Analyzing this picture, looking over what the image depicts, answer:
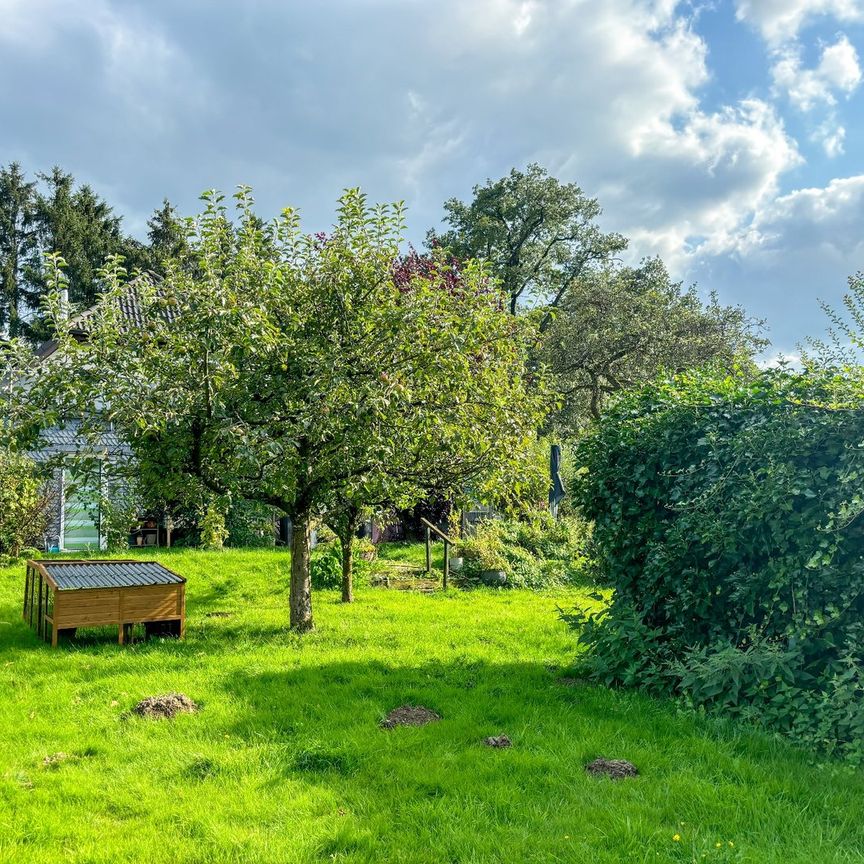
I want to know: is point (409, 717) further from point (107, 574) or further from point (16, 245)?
point (16, 245)

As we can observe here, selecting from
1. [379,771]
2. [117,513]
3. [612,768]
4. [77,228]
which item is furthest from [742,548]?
[77,228]

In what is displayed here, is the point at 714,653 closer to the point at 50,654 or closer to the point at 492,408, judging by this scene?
the point at 492,408

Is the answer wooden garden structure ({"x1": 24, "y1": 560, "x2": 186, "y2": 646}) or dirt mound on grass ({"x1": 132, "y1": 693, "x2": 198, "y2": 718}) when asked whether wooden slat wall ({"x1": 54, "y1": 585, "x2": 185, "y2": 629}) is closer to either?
wooden garden structure ({"x1": 24, "y1": 560, "x2": 186, "y2": 646})

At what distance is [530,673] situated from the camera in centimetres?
700

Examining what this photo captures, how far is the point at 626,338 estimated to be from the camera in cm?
2130

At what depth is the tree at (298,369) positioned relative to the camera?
7141 millimetres

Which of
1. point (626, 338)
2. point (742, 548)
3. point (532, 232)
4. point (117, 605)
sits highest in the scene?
point (532, 232)

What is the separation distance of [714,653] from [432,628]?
4.36 m

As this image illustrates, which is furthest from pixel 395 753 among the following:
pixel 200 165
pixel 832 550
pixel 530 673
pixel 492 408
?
pixel 200 165

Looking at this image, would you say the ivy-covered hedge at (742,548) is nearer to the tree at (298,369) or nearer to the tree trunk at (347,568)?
the tree at (298,369)

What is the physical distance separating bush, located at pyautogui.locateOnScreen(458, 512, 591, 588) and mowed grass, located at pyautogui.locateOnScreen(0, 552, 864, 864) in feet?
18.9

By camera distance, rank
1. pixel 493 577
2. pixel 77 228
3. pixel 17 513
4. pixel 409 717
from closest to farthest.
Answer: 1. pixel 409 717
2. pixel 493 577
3. pixel 17 513
4. pixel 77 228

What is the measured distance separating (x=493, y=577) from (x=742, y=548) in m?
8.50

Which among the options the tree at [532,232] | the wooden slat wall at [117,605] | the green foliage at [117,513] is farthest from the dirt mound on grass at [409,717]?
the tree at [532,232]
